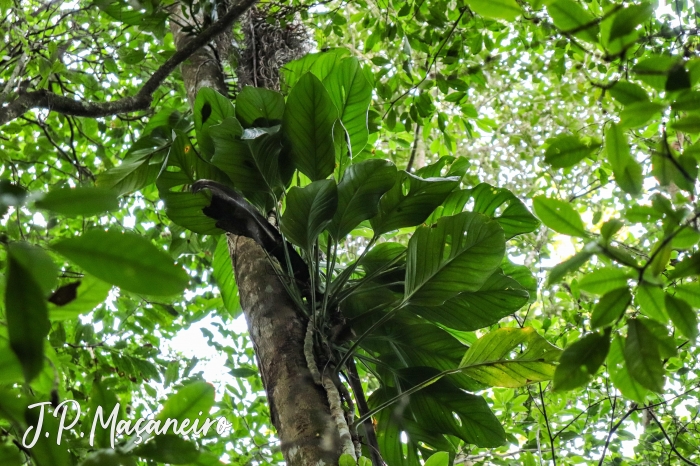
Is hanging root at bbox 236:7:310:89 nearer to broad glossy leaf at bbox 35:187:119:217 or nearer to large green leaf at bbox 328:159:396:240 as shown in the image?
large green leaf at bbox 328:159:396:240

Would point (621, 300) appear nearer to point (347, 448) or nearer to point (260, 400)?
point (347, 448)

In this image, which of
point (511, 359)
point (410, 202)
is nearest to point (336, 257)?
point (410, 202)

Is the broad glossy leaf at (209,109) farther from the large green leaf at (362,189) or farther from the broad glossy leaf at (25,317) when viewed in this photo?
the broad glossy leaf at (25,317)

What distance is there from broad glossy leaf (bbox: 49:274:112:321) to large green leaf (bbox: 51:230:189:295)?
130 mm

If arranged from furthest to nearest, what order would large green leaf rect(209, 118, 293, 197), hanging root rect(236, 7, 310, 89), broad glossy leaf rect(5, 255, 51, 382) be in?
hanging root rect(236, 7, 310, 89)
large green leaf rect(209, 118, 293, 197)
broad glossy leaf rect(5, 255, 51, 382)

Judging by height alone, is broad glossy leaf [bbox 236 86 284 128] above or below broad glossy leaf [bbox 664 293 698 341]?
above

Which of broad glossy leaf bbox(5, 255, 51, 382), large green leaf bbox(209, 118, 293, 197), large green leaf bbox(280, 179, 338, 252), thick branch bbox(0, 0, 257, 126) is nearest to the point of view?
broad glossy leaf bbox(5, 255, 51, 382)

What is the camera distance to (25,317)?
40 cm

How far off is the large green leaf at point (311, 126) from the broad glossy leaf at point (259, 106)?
42mm

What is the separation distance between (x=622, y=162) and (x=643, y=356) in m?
0.22

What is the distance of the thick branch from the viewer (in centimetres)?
172

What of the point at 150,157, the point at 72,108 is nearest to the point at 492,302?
the point at 150,157

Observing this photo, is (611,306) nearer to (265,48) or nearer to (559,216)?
(559,216)

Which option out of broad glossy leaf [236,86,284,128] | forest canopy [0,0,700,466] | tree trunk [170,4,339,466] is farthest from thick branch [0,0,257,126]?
tree trunk [170,4,339,466]
